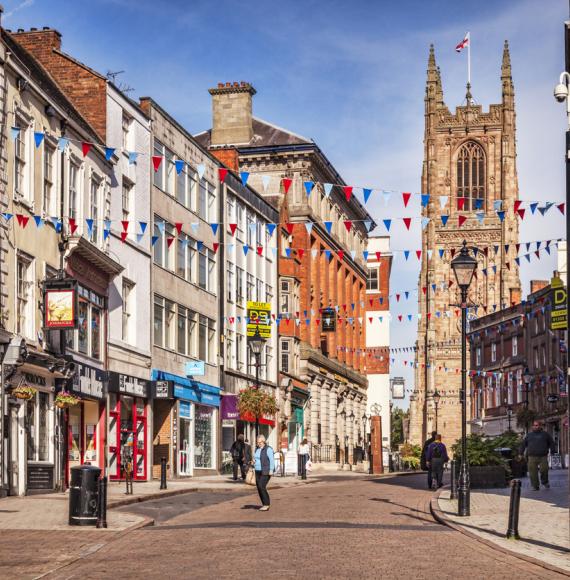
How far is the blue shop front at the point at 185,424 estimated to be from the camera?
1751 inches

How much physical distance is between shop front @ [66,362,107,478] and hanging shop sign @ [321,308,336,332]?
116 ft

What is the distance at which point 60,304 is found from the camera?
3136 centimetres

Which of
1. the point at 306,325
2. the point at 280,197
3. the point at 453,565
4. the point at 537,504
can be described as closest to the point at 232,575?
the point at 453,565

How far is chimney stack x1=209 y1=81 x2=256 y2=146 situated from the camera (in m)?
69.6

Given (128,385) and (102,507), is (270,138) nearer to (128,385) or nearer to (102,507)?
(128,385)

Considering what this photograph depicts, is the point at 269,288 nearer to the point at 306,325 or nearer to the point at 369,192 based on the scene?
the point at 306,325

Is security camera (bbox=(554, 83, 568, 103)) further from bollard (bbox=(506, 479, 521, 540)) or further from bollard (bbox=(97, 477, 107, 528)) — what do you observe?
bollard (bbox=(97, 477, 107, 528))

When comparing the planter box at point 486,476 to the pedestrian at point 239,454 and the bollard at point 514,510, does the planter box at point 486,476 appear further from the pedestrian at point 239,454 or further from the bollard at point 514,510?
the bollard at point 514,510

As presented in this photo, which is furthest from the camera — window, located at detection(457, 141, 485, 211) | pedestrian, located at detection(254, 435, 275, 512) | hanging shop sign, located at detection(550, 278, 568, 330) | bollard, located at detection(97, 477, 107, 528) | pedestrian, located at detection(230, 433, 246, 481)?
window, located at detection(457, 141, 485, 211)

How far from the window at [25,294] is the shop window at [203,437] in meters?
18.0

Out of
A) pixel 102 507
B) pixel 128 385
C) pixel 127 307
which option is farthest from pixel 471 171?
pixel 102 507

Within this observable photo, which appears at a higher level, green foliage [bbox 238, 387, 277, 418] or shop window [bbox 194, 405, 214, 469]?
green foliage [bbox 238, 387, 277, 418]

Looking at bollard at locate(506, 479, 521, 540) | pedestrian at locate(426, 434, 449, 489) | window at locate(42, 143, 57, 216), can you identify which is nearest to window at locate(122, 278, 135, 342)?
window at locate(42, 143, 57, 216)

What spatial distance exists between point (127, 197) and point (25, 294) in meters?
11.0
